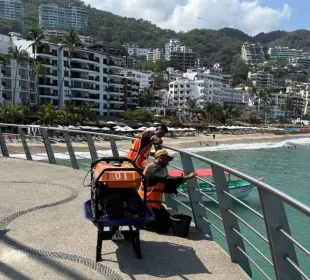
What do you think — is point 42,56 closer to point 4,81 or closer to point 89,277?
point 4,81

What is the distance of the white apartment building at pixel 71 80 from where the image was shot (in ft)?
232

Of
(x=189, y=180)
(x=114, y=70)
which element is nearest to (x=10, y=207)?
(x=189, y=180)

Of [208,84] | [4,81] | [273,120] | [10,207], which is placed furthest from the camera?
[273,120]

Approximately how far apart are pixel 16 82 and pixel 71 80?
1103cm

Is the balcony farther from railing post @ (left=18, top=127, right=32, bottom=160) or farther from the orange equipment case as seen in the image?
the orange equipment case

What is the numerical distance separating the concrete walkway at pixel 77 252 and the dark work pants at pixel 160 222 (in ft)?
0.35

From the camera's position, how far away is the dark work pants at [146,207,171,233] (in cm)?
449

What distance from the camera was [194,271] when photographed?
3525 mm

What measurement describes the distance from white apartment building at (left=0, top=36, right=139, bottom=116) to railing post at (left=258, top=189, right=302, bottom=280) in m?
69.0

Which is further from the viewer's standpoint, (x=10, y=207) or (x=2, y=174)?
(x=2, y=174)

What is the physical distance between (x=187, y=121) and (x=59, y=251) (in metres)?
100.0

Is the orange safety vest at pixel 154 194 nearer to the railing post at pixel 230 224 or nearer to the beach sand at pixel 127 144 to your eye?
the railing post at pixel 230 224

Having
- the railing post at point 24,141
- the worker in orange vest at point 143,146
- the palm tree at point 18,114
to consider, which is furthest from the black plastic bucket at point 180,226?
the palm tree at point 18,114

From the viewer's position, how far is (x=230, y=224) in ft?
12.4
